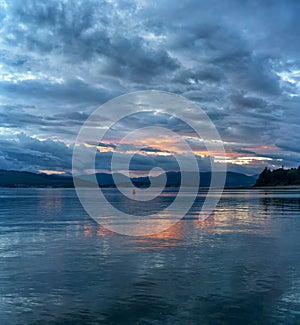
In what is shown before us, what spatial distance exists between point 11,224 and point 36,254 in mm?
17621

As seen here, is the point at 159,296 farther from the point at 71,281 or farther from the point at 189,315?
the point at 71,281

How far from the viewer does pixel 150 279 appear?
17.5 m

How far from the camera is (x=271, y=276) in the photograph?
58.6ft

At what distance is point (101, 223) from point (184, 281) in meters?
24.7

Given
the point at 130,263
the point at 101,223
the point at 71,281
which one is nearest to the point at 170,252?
the point at 130,263

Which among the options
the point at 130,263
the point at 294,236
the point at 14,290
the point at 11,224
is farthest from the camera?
the point at 11,224

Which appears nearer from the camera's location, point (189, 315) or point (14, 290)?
point (189, 315)

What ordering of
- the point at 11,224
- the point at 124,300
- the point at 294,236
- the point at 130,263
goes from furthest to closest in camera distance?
the point at 11,224, the point at 294,236, the point at 130,263, the point at 124,300

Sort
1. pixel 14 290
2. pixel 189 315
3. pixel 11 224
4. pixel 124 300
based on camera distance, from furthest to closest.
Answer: pixel 11 224 → pixel 14 290 → pixel 124 300 → pixel 189 315

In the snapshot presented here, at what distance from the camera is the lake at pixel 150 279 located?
12938 mm

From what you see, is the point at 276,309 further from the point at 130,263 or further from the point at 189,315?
the point at 130,263

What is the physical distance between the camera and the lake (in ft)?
42.4

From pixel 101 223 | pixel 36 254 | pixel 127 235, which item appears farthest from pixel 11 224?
pixel 36 254

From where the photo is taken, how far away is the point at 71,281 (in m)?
17.1
